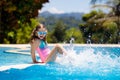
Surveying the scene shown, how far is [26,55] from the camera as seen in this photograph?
454 inches

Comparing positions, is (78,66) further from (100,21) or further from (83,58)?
(100,21)

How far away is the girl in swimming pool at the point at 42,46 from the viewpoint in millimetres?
7812

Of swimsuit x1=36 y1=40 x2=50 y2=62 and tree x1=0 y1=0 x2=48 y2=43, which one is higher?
tree x1=0 y1=0 x2=48 y2=43

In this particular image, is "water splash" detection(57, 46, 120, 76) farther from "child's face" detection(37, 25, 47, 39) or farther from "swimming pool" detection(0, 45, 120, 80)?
"child's face" detection(37, 25, 47, 39)

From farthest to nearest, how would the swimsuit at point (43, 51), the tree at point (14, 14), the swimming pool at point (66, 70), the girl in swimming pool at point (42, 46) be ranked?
the tree at point (14, 14)
the swimsuit at point (43, 51)
the girl in swimming pool at point (42, 46)
the swimming pool at point (66, 70)

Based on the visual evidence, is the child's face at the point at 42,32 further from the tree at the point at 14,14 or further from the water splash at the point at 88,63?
the tree at the point at 14,14

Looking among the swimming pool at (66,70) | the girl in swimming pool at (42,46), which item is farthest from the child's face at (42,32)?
the swimming pool at (66,70)

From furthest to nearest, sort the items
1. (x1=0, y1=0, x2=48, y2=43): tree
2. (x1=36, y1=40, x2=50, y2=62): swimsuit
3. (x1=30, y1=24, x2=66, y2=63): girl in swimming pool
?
(x1=0, y1=0, x2=48, y2=43): tree → (x1=36, y1=40, x2=50, y2=62): swimsuit → (x1=30, y1=24, x2=66, y2=63): girl in swimming pool

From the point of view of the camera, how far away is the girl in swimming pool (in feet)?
25.6

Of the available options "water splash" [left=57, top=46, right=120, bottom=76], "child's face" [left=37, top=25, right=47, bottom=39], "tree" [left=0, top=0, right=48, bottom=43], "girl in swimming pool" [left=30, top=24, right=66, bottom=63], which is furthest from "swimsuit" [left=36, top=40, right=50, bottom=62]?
"tree" [left=0, top=0, right=48, bottom=43]

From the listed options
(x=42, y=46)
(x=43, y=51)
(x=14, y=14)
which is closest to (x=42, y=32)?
(x=42, y=46)

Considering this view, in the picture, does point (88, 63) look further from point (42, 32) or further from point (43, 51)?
point (42, 32)

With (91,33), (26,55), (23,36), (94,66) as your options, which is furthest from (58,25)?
(94,66)

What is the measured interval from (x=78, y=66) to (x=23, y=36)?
53.7ft
